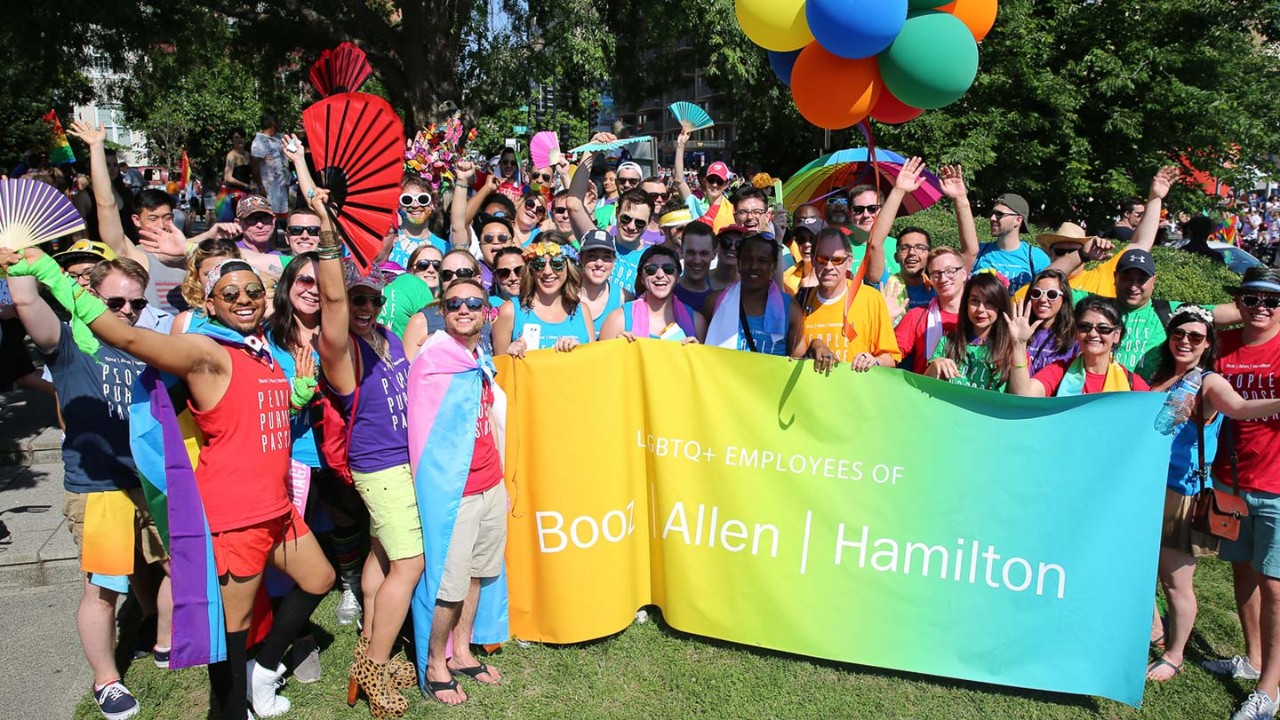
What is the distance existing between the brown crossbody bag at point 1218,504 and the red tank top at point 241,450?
153 inches

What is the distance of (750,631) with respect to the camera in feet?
13.6

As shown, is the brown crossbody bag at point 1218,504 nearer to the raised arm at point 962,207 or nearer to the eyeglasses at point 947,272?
the eyeglasses at point 947,272

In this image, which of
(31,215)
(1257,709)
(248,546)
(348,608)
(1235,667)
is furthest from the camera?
(348,608)

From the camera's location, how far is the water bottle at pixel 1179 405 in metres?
3.58

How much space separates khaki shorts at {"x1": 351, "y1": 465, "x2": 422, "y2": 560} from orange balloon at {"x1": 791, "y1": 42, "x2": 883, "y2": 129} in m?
2.59

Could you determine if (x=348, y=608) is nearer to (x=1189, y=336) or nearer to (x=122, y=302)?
(x=122, y=302)

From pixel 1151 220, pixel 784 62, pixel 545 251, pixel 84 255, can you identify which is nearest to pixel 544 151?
pixel 784 62

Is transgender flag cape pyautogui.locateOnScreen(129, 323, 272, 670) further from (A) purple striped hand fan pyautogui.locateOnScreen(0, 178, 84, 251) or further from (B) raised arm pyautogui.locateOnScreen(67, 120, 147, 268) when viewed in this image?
(B) raised arm pyautogui.locateOnScreen(67, 120, 147, 268)

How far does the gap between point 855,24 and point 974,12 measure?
83 cm

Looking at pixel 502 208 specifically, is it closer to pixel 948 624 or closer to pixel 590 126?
pixel 948 624

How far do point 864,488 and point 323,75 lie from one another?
2954 millimetres

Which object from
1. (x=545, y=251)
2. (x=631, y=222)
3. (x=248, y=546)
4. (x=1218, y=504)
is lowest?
(x=1218, y=504)

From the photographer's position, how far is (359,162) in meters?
3.39

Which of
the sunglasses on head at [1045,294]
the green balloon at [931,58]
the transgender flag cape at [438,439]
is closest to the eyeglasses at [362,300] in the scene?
the transgender flag cape at [438,439]
